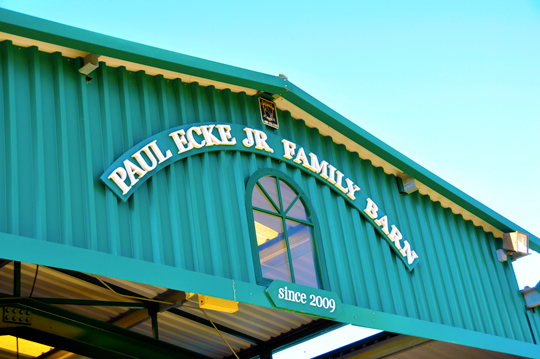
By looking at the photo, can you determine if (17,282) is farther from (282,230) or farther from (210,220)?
(282,230)

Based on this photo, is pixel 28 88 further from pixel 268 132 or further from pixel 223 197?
pixel 268 132

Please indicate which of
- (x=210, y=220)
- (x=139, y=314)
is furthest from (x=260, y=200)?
(x=139, y=314)

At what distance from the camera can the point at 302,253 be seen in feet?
32.2

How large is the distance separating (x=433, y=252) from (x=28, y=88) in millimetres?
7439

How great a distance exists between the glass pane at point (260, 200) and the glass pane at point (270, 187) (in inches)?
4.2

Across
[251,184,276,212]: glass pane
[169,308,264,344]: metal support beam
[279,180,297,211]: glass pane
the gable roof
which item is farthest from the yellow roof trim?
[169,308,264,344]: metal support beam

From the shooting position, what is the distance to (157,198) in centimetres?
835

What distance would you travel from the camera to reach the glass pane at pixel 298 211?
1007 centimetres

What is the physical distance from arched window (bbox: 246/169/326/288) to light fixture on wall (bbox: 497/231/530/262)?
526cm

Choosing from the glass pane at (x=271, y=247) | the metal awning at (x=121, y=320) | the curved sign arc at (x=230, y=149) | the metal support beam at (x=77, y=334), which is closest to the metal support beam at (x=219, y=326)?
the metal awning at (x=121, y=320)

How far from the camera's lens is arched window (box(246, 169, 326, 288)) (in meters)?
9.32

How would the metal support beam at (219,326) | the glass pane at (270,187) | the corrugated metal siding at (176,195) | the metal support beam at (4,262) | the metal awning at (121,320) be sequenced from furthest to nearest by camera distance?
the metal support beam at (219,326) < the glass pane at (270,187) < the metal support beam at (4,262) < the metal awning at (121,320) < the corrugated metal siding at (176,195)

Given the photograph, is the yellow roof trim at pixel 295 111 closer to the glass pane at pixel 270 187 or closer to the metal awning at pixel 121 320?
the glass pane at pixel 270 187

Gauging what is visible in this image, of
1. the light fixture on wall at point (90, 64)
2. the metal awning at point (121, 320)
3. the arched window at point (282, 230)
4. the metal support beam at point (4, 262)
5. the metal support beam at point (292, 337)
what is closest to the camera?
the metal awning at point (121, 320)
